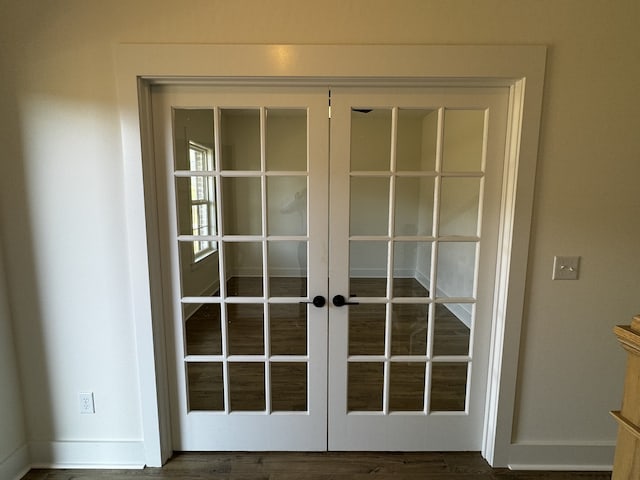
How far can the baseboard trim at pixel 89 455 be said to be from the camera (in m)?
1.82

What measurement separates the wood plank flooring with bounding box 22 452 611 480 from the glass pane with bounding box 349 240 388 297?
37.4 inches

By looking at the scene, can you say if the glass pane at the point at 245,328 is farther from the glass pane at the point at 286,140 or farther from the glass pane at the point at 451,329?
the glass pane at the point at 451,329

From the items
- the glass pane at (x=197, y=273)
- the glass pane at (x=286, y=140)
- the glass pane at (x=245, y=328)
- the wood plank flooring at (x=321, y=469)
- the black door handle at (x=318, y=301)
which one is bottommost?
the wood plank flooring at (x=321, y=469)

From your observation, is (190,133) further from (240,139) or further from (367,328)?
(367,328)

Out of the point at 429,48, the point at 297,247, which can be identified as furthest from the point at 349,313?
the point at 429,48

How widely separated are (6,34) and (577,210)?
2815 mm

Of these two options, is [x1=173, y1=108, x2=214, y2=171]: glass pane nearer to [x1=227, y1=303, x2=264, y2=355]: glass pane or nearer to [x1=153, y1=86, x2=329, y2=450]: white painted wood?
[x1=153, y1=86, x2=329, y2=450]: white painted wood

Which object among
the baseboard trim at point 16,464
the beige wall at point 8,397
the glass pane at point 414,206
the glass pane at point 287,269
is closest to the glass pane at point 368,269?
the glass pane at point 414,206

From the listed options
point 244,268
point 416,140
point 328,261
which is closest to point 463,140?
point 416,140

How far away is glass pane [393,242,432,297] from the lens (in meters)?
1.77

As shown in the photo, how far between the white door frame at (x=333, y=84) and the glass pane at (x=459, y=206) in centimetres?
13

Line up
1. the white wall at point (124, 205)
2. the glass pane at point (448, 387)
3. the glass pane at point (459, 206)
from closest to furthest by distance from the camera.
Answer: the white wall at point (124, 205) → the glass pane at point (459, 206) → the glass pane at point (448, 387)

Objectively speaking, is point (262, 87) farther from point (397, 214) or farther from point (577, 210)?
point (577, 210)

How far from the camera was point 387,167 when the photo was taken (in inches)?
66.8
